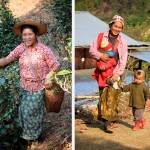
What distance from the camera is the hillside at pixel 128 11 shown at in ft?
13.9

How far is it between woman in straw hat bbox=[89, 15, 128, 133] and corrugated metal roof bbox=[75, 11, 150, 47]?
0.79m

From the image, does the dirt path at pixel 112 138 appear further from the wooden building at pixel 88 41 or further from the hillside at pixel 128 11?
the hillside at pixel 128 11

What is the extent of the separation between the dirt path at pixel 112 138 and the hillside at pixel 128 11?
4.43 feet

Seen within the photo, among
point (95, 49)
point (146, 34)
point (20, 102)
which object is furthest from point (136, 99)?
point (146, 34)

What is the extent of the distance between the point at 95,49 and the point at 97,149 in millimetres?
712

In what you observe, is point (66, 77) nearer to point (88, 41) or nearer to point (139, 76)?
point (139, 76)

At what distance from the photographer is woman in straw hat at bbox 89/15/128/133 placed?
266 centimetres

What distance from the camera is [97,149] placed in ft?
9.48

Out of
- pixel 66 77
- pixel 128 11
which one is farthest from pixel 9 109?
pixel 128 11

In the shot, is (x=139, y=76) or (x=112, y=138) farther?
(x=112, y=138)

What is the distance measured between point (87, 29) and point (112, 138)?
1.20 metres

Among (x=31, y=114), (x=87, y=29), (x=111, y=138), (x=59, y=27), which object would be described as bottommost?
(x=111, y=138)

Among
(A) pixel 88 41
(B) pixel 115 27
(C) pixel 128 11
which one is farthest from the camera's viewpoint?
(C) pixel 128 11

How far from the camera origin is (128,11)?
14.8 feet
